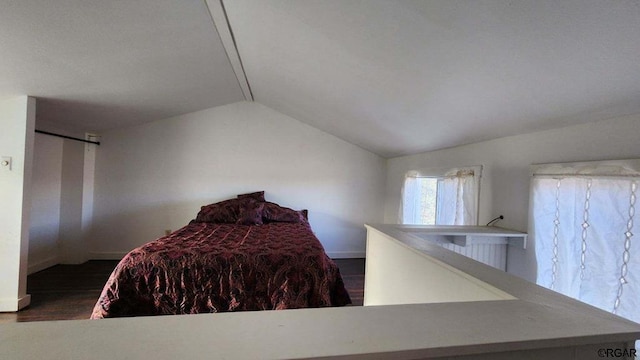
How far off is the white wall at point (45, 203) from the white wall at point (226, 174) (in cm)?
41

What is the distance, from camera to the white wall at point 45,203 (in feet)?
10.6

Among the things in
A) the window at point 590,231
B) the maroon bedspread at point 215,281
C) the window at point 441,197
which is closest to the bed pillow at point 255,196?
the maroon bedspread at point 215,281

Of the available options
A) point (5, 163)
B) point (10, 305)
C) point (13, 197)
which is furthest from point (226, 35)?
point (10, 305)

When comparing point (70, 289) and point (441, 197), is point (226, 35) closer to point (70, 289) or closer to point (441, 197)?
point (441, 197)

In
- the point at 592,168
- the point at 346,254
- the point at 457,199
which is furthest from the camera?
the point at 346,254

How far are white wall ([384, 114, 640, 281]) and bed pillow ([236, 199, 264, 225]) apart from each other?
238 centimetres

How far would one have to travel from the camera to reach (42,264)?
11.0 feet

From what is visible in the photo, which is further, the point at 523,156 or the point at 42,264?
the point at 42,264

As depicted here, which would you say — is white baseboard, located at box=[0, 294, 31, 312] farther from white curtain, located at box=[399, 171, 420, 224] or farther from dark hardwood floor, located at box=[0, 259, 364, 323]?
white curtain, located at box=[399, 171, 420, 224]

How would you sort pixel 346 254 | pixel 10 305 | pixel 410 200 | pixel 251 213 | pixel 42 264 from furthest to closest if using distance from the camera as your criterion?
pixel 346 254 → pixel 251 213 → pixel 410 200 → pixel 42 264 → pixel 10 305

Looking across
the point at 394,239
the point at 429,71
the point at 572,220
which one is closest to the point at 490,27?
the point at 429,71

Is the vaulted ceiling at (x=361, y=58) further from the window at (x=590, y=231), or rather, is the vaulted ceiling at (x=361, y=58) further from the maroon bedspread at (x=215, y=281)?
the maroon bedspread at (x=215, y=281)

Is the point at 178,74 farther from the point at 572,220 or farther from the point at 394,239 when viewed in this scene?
the point at 572,220

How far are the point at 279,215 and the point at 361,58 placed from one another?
2582 mm
